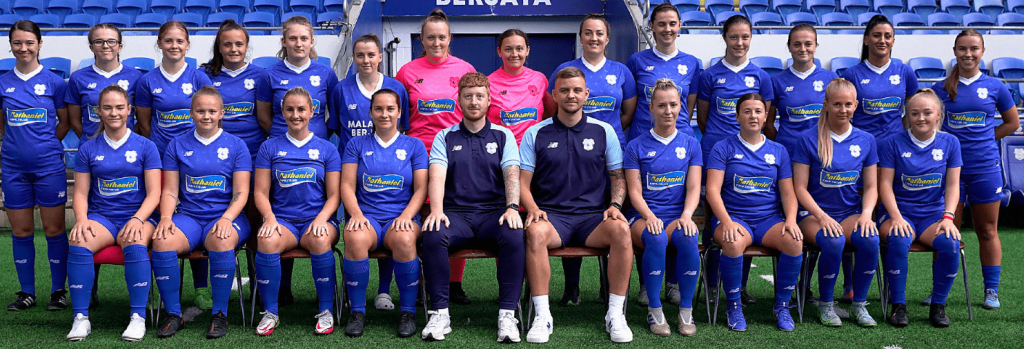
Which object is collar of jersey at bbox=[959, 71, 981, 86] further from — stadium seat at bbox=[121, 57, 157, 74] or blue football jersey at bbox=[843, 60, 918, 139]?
stadium seat at bbox=[121, 57, 157, 74]

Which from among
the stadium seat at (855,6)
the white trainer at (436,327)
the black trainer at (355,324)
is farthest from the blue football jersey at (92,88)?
the stadium seat at (855,6)

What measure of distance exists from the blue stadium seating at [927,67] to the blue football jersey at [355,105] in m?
6.93

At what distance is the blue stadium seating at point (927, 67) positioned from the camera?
330 inches

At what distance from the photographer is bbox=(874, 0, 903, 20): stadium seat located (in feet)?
31.7

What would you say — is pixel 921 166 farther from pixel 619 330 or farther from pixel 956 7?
pixel 956 7

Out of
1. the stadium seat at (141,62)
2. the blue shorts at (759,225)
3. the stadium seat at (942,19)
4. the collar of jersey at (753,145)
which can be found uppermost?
the stadium seat at (942,19)

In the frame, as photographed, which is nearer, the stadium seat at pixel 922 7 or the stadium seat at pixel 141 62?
the stadium seat at pixel 141 62

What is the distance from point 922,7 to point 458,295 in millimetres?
8746

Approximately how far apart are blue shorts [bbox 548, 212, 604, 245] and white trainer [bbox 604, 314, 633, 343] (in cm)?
36

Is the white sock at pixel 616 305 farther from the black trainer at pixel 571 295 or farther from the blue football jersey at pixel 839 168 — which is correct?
the blue football jersey at pixel 839 168

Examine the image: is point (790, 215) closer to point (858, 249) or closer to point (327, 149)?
point (858, 249)

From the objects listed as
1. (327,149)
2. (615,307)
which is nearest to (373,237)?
(327,149)

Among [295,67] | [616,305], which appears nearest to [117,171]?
[295,67]

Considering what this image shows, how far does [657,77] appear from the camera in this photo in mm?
3795
